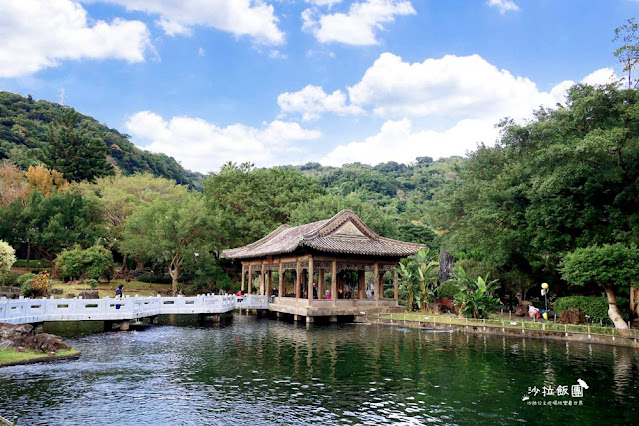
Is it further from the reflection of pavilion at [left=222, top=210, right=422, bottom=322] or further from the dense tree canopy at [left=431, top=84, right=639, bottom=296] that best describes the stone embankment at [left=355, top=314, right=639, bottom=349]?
the dense tree canopy at [left=431, top=84, right=639, bottom=296]

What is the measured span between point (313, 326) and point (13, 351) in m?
14.3

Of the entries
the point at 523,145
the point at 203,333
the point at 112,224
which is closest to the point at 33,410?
the point at 203,333

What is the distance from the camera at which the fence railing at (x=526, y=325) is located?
17359 mm

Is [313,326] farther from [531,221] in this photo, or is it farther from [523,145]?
[523,145]

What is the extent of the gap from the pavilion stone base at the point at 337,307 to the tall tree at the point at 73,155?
38.3m

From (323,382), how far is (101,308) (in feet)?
44.9

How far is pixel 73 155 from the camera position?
54.9 meters

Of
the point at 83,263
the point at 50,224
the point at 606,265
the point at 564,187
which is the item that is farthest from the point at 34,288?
the point at 606,265

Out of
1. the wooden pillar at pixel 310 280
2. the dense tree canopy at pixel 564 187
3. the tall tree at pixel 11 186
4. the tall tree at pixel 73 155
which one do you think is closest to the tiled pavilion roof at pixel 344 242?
the wooden pillar at pixel 310 280

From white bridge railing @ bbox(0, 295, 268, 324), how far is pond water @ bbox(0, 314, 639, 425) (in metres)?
1.91

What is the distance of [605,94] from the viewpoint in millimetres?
18891

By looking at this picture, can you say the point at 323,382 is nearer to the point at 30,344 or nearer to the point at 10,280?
the point at 30,344

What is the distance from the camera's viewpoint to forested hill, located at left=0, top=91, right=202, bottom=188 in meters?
63.3
